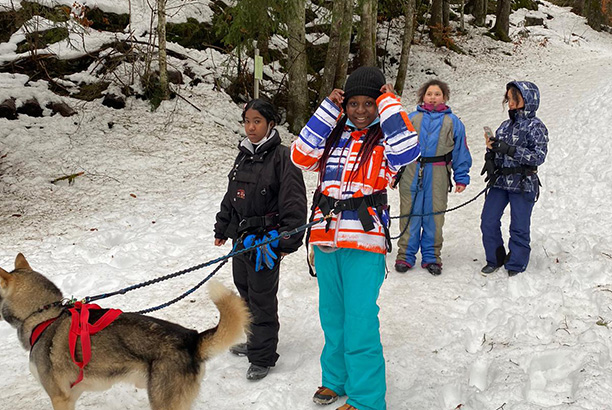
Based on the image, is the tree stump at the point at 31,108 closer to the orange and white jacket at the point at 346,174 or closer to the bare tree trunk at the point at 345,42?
the bare tree trunk at the point at 345,42

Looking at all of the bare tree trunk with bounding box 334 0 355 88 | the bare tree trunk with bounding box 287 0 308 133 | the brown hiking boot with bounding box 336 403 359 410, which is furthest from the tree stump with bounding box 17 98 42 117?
the brown hiking boot with bounding box 336 403 359 410

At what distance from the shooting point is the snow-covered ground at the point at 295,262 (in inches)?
143

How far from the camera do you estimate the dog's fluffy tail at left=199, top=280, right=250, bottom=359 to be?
2.83 meters

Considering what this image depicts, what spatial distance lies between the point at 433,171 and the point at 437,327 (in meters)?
2.06

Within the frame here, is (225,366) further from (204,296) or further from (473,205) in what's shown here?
(473,205)

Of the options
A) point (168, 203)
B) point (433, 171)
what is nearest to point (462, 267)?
point (433, 171)

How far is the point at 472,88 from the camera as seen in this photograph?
1838cm

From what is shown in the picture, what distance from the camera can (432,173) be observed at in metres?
5.77

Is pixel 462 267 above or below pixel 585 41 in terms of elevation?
below

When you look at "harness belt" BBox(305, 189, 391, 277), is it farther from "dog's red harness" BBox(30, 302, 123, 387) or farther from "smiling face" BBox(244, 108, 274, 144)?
"dog's red harness" BBox(30, 302, 123, 387)

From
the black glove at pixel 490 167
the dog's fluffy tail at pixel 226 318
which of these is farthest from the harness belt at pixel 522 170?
the dog's fluffy tail at pixel 226 318

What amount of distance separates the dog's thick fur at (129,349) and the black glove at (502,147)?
12.5ft

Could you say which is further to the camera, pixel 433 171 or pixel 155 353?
pixel 433 171

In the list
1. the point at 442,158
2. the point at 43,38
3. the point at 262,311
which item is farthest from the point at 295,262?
the point at 43,38
